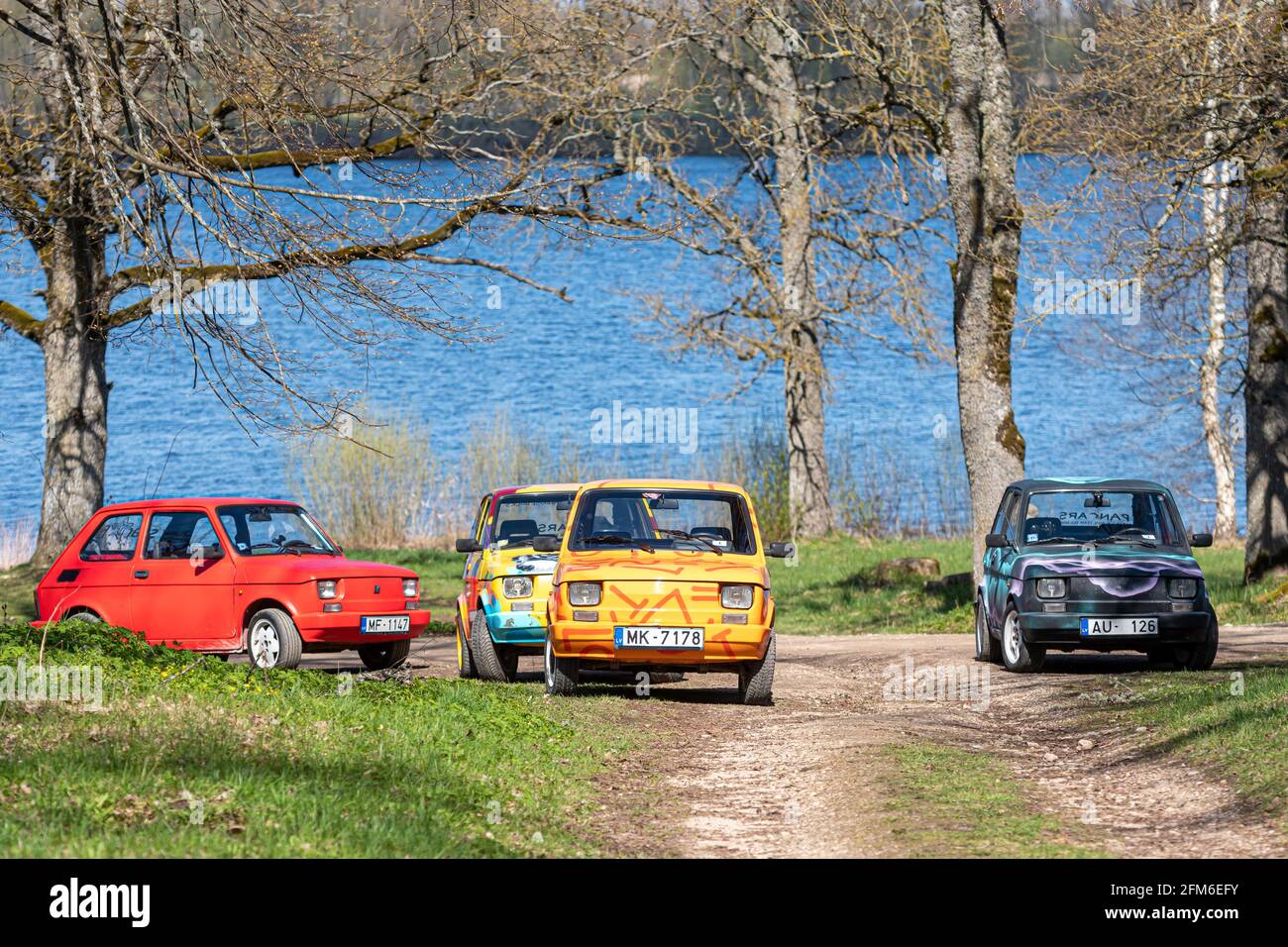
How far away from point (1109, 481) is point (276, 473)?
2936 cm

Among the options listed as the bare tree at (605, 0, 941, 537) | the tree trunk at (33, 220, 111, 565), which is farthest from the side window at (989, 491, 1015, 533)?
the tree trunk at (33, 220, 111, 565)

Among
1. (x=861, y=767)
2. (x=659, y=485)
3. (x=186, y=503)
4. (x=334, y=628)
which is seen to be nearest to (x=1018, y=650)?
(x=659, y=485)

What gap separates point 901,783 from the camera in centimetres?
932

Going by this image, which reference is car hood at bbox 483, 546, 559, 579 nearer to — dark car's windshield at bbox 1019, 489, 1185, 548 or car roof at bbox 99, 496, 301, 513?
car roof at bbox 99, 496, 301, 513

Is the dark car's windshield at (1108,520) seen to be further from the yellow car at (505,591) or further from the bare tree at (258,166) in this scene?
the bare tree at (258,166)

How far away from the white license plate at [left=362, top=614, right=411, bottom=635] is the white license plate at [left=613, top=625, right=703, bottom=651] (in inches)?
144

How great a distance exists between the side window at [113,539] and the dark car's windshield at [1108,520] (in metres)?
8.70

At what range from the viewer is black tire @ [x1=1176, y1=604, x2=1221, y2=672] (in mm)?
14773

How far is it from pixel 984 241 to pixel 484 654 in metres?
9.62

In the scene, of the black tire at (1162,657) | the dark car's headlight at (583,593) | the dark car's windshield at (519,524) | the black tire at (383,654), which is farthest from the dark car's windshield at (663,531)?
the black tire at (1162,657)

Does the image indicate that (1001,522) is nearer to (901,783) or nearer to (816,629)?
(816,629)

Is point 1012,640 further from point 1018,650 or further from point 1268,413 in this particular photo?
point 1268,413

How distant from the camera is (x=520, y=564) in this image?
1449 centimetres
